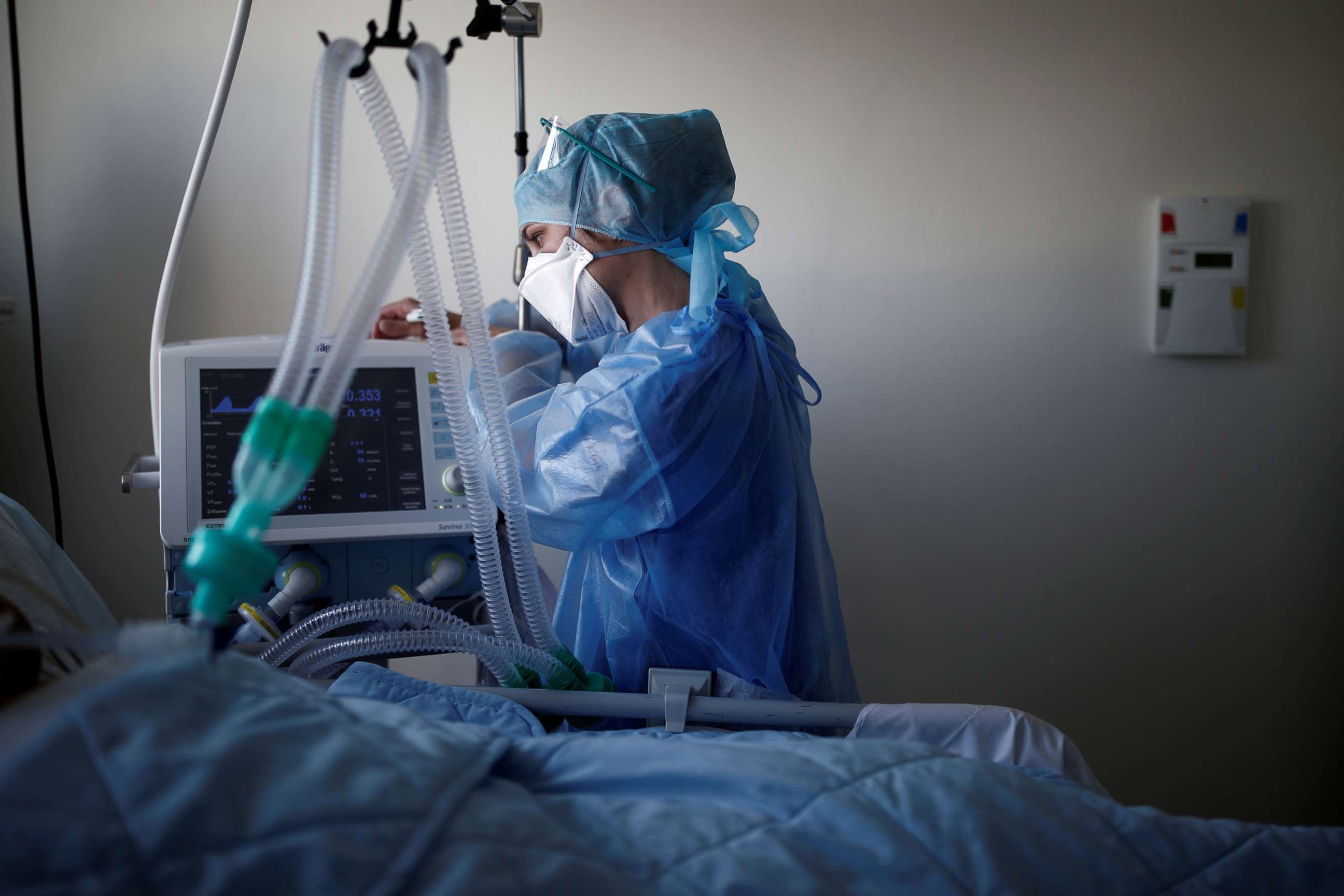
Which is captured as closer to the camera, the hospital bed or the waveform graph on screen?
the hospital bed

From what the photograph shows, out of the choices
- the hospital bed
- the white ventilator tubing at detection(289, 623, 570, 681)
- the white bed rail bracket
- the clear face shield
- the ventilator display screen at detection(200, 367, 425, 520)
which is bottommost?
the white bed rail bracket

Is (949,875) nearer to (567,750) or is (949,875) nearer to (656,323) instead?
(567,750)

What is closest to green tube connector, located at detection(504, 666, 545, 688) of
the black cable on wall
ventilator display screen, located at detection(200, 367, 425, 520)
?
ventilator display screen, located at detection(200, 367, 425, 520)

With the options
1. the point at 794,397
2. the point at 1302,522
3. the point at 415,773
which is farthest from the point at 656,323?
the point at 1302,522

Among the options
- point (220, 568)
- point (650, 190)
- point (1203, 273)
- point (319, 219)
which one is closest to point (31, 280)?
point (650, 190)

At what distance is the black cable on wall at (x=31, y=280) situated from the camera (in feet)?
6.00

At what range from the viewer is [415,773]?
497 millimetres

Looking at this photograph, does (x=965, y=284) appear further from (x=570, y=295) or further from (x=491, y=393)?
(x=491, y=393)

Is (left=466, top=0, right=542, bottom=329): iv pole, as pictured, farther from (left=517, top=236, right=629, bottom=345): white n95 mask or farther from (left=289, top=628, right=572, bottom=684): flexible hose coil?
(left=289, top=628, right=572, bottom=684): flexible hose coil

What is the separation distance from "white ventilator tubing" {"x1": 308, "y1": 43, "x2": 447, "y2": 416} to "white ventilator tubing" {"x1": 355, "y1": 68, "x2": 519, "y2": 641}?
0.7 inches

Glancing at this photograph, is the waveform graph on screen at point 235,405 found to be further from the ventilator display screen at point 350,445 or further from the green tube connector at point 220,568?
the green tube connector at point 220,568

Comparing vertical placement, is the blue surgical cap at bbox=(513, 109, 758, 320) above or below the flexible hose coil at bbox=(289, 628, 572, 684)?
above

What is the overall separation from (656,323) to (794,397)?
0.82 feet

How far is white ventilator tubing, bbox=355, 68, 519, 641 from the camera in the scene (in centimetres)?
72
